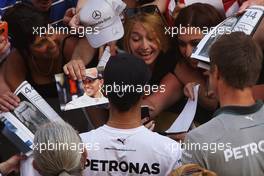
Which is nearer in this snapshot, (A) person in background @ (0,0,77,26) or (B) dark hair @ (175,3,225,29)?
(B) dark hair @ (175,3,225,29)

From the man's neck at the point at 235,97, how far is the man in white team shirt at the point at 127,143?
1.22 ft

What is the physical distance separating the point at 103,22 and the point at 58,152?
5.63 ft

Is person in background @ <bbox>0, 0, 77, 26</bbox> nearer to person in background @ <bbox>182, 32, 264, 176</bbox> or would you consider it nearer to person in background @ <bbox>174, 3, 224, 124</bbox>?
person in background @ <bbox>174, 3, 224, 124</bbox>

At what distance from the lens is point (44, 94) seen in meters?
4.06

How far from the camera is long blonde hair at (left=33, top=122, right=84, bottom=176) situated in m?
2.41

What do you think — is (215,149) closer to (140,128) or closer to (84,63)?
(140,128)

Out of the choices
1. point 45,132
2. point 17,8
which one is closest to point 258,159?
point 45,132

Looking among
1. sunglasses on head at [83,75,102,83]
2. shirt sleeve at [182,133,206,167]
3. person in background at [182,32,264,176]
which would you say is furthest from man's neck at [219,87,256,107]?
sunglasses on head at [83,75,102,83]

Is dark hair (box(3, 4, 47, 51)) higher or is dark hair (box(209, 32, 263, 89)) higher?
dark hair (box(209, 32, 263, 89))

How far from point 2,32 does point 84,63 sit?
53 cm

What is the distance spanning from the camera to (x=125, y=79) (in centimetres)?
282

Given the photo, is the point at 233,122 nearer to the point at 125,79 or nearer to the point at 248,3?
the point at 125,79

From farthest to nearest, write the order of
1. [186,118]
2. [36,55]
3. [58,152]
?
1. [36,55]
2. [186,118]
3. [58,152]
